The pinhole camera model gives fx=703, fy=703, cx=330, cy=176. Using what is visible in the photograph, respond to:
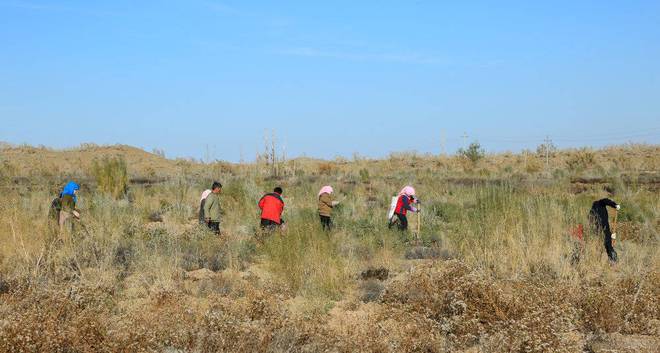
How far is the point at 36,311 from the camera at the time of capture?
24.3 feet

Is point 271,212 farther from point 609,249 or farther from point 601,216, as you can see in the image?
point 609,249

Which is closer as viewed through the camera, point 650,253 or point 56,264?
point 56,264

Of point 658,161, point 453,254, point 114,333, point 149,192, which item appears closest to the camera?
point 114,333

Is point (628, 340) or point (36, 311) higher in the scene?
point (36, 311)

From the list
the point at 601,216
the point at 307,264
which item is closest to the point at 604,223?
the point at 601,216

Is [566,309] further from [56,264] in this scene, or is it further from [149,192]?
[149,192]

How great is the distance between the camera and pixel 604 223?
1259 centimetres

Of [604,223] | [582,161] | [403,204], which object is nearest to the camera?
[604,223]

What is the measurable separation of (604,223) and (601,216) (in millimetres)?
140

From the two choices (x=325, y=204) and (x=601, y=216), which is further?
(x=325, y=204)

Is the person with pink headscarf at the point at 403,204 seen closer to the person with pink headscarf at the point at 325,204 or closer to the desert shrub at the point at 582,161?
the person with pink headscarf at the point at 325,204

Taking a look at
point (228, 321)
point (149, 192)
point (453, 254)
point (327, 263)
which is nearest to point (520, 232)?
point (453, 254)

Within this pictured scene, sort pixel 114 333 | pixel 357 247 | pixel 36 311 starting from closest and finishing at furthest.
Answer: pixel 114 333 < pixel 36 311 < pixel 357 247

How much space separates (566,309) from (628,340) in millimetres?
738
